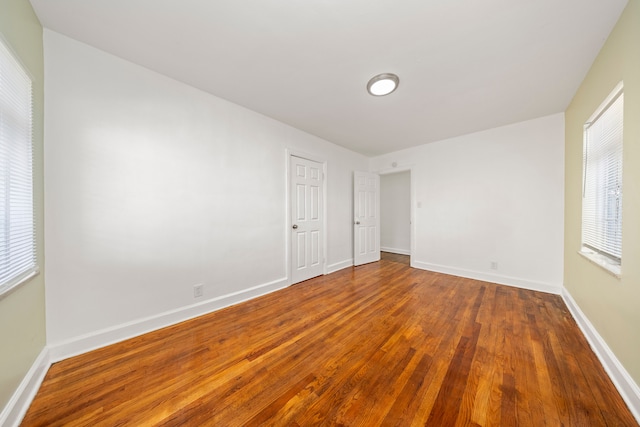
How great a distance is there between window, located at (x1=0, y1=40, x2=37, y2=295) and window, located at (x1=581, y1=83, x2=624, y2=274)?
3793 mm

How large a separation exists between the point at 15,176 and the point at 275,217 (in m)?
2.15

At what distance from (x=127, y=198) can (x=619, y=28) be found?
396 centimetres

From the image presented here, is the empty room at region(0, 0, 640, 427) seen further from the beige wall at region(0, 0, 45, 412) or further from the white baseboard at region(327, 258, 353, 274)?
the white baseboard at region(327, 258, 353, 274)

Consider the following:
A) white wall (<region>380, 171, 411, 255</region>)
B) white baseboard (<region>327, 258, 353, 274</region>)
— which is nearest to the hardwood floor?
white baseboard (<region>327, 258, 353, 274</region>)

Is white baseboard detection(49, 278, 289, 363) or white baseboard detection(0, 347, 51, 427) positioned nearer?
white baseboard detection(0, 347, 51, 427)

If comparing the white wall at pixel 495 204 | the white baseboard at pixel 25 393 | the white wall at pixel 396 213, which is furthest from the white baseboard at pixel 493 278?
the white baseboard at pixel 25 393

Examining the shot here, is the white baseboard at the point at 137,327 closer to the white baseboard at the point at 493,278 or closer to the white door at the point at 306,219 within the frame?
the white door at the point at 306,219

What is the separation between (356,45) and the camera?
166 centimetres

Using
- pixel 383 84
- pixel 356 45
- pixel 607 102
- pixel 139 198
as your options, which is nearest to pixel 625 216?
pixel 607 102

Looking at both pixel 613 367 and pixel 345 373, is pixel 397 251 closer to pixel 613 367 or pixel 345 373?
pixel 613 367

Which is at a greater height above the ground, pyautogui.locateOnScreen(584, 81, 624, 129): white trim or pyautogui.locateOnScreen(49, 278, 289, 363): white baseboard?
pyautogui.locateOnScreen(584, 81, 624, 129): white trim

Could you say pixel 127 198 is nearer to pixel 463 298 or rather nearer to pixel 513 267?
pixel 463 298

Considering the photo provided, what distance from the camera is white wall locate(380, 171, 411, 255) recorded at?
549 cm

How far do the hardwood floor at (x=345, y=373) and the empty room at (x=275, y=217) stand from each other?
0.05 ft
